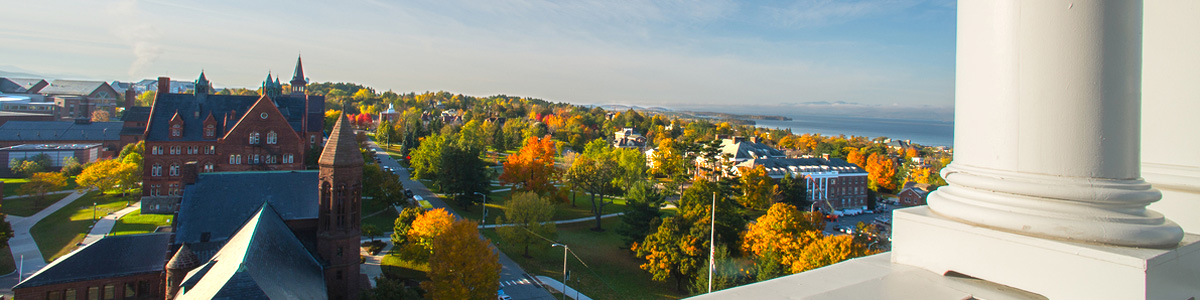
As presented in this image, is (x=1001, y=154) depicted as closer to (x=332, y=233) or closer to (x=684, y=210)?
(x=332, y=233)

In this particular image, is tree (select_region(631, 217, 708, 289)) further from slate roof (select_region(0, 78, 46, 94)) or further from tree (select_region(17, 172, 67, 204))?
slate roof (select_region(0, 78, 46, 94))

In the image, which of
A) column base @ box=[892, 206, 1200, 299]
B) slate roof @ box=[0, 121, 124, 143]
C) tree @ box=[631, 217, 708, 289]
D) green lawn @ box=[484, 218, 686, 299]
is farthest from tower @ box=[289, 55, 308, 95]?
column base @ box=[892, 206, 1200, 299]

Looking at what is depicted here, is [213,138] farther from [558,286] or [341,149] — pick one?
[341,149]

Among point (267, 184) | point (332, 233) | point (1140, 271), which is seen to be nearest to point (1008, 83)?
point (1140, 271)

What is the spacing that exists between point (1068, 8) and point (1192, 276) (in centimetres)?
144

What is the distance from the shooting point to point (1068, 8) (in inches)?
99.3

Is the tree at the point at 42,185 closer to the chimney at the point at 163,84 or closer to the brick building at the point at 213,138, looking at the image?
the brick building at the point at 213,138

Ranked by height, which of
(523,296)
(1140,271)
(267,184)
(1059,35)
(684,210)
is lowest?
(523,296)

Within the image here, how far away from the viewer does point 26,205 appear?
3681 cm

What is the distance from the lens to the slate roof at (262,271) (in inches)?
428

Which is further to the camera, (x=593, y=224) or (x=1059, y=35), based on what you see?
(x=593, y=224)

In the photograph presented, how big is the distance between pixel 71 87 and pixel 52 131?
A: 55.3m

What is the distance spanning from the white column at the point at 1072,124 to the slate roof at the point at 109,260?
72.8 feet

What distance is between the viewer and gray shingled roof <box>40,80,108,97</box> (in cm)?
Answer: 9762
